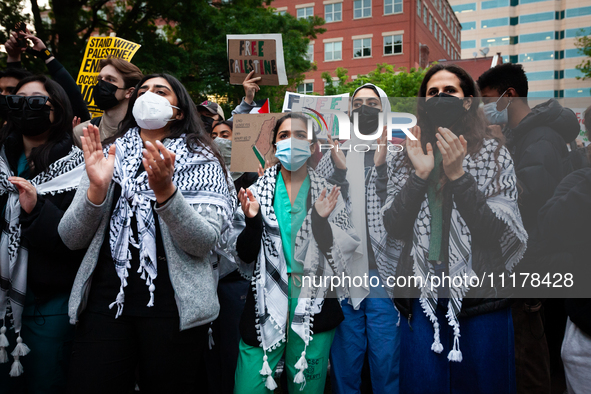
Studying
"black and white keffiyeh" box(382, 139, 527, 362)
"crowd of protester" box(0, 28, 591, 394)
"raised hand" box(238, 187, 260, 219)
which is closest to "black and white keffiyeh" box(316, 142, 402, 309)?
"crowd of protester" box(0, 28, 591, 394)

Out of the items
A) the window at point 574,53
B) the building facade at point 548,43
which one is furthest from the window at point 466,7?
the window at point 574,53

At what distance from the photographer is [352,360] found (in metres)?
2.65

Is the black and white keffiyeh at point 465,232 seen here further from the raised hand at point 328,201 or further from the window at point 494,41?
the window at point 494,41

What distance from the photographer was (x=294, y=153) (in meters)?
2.33

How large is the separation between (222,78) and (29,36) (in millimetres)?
8379

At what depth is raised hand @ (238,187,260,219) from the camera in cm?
234

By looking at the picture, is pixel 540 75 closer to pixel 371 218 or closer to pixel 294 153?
pixel 371 218

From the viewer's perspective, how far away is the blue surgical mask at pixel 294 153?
226 centimetres

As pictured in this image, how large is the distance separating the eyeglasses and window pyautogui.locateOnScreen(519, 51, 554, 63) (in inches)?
111

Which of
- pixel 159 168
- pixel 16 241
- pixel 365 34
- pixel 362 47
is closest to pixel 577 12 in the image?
pixel 159 168

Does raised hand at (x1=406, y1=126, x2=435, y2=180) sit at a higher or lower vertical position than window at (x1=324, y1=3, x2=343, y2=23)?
lower

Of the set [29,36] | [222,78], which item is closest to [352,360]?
[29,36]

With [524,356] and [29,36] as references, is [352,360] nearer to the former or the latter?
[524,356]

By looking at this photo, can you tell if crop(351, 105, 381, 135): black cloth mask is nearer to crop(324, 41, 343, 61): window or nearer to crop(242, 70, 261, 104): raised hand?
crop(242, 70, 261, 104): raised hand
